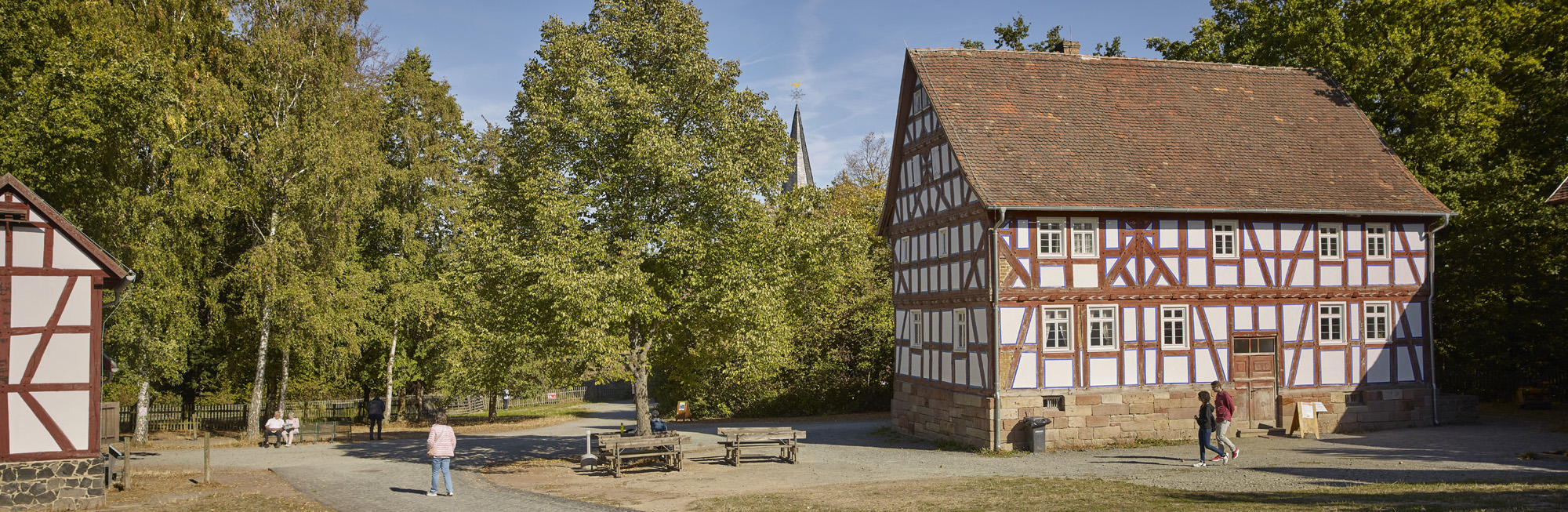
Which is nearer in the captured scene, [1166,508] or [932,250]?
[1166,508]

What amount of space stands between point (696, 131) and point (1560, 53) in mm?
25874

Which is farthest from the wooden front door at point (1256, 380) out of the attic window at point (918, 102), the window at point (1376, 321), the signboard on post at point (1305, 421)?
the attic window at point (918, 102)

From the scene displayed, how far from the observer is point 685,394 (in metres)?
38.0

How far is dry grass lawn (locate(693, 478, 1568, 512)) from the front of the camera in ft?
40.1

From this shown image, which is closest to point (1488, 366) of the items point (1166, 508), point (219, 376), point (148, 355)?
point (1166, 508)

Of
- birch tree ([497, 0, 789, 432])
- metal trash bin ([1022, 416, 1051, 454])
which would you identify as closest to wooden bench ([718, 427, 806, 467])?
birch tree ([497, 0, 789, 432])

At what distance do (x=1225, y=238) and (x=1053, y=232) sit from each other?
4.54m

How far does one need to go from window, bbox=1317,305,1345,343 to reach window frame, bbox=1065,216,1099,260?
20.3 ft

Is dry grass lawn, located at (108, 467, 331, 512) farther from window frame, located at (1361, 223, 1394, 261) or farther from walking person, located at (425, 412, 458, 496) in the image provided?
window frame, located at (1361, 223, 1394, 261)

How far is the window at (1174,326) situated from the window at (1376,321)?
509cm

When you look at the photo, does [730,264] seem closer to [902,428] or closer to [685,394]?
[902,428]

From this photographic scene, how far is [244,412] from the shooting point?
113ft

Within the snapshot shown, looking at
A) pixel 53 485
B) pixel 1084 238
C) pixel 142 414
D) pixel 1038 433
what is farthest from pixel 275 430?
pixel 1084 238

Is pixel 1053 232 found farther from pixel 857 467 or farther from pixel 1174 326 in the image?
pixel 857 467
